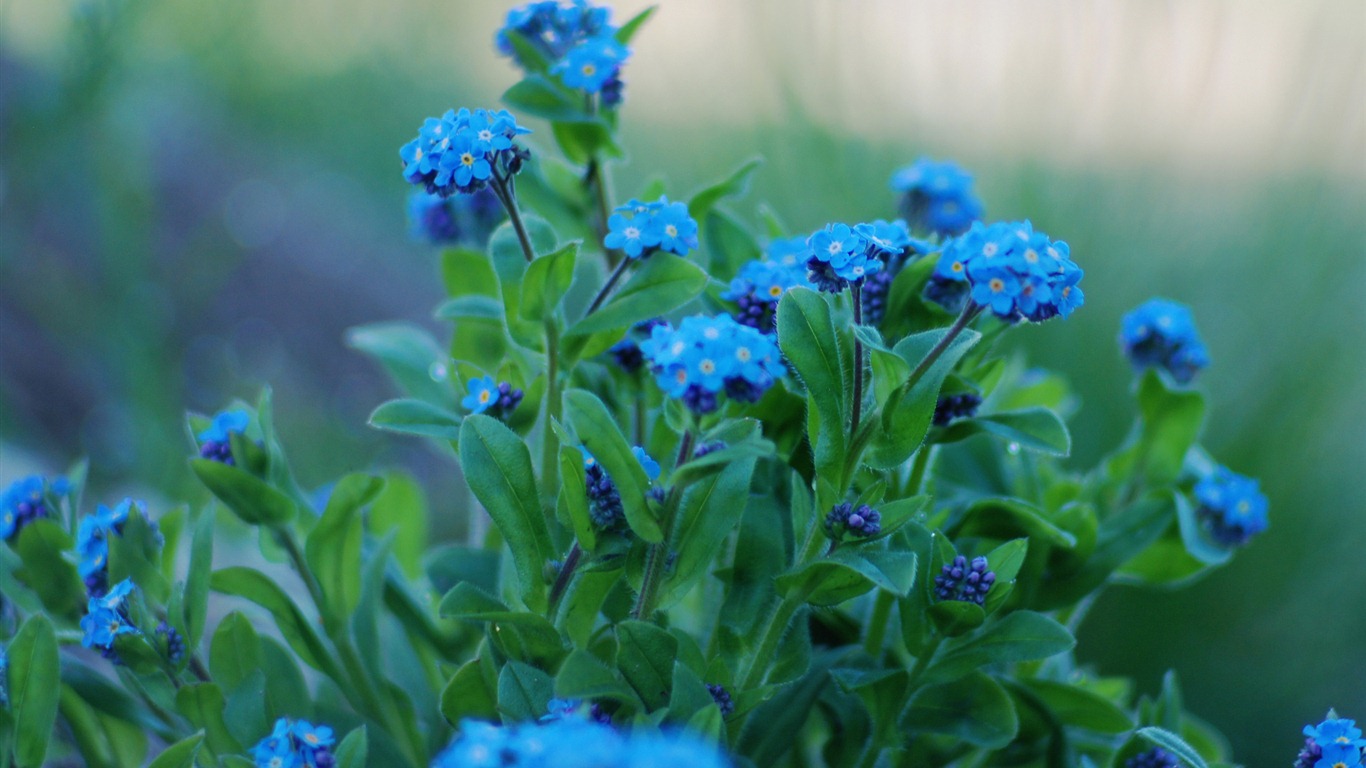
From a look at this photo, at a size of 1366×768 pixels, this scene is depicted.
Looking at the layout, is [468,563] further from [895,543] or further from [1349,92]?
[1349,92]

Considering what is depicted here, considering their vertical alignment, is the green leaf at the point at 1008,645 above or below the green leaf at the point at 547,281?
below

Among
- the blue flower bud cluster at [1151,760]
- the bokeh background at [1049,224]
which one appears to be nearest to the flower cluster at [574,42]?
the blue flower bud cluster at [1151,760]

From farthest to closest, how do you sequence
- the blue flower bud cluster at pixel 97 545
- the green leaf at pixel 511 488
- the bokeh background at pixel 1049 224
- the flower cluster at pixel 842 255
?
the bokeh background at pixel 1049 224
the blue flower bud cluster at pixel 97 545
the green leaf at pixel 511 488
the flower cluster at pixel 842 255

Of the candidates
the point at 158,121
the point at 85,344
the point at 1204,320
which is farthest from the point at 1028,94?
the point at 158,121

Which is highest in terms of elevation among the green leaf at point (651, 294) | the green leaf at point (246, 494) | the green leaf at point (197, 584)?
the green leaf at point (651, 294)

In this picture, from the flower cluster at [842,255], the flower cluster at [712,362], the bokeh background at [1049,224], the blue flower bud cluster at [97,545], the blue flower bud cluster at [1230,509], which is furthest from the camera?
the bokeh background at [1049,224]

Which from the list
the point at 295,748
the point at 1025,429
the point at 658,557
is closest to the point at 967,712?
the point at 1025,429

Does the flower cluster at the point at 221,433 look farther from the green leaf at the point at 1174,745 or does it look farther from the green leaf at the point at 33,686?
the green leaf at the point at 1174,745
